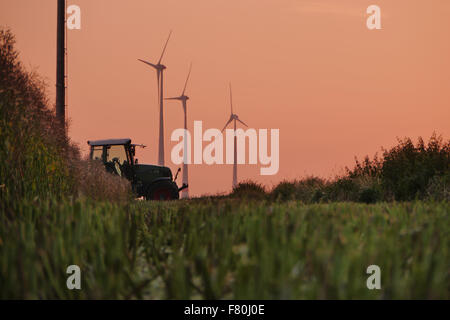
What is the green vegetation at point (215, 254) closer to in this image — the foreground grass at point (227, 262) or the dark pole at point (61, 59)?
the foreground grass at point (227, 262)

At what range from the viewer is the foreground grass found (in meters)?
3.14

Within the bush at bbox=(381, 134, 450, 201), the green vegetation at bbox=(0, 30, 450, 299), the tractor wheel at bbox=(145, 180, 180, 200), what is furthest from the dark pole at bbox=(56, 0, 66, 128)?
the bush at bbox=(381, 134, 450, 201)

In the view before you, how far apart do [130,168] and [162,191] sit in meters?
1.76

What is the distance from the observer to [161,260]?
4738 millimetres

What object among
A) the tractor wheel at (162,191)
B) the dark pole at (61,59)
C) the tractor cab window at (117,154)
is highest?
the dark pole at (61,59)

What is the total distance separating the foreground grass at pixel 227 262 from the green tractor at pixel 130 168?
1474 cm

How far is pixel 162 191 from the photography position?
67.1 ft

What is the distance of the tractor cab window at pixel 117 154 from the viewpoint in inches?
798

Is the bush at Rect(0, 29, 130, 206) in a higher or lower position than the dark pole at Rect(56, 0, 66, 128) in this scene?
lower

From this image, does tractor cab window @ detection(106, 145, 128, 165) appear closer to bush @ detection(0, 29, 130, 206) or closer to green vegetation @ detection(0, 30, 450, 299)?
bush @ detection(0, 29, 130, 206)
